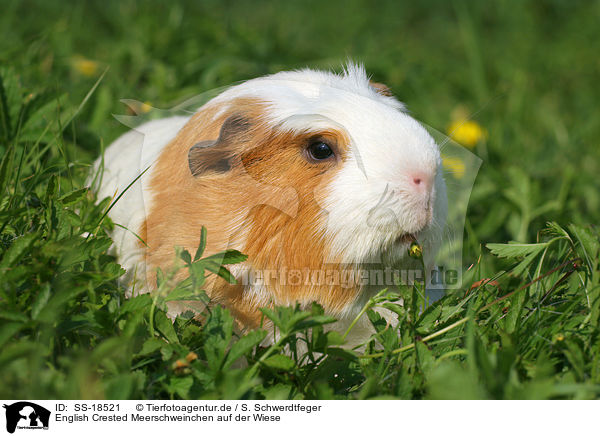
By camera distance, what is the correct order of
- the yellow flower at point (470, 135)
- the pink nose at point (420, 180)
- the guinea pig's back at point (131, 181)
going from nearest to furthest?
1. the pink nose at point (420, 180)
2. the guinea pig's back at point (131, 181)
3. the yellow flower at point (470, 135)

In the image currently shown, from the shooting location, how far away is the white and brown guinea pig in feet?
5.42

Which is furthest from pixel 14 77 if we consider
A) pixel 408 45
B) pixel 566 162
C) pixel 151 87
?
pixel 408 45

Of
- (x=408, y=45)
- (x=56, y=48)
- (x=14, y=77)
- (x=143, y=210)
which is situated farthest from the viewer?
(x=408, y=45)

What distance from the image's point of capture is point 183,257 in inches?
63.9

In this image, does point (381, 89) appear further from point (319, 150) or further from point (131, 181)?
point (131, 181)

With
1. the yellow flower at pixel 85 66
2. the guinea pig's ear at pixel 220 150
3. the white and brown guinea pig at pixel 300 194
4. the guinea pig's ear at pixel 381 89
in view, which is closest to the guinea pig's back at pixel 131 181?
the white and brown guinea pig at pixel 300 194

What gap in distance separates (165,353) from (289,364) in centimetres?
34

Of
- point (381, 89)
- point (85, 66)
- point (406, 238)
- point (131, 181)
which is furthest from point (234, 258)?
point (85, 66)

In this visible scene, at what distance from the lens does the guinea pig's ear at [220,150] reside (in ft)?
5.83
